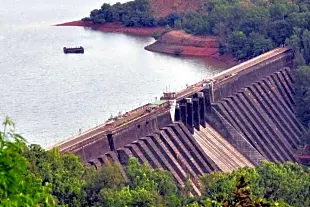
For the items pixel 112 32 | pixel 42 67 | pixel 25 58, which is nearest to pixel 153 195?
pixel 42 67

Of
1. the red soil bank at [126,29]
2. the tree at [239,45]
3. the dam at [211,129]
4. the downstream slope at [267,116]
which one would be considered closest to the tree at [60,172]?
the dam at [211,129]

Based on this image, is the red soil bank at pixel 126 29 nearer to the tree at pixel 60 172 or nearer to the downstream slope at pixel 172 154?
the downstream slope at pixel 172 154

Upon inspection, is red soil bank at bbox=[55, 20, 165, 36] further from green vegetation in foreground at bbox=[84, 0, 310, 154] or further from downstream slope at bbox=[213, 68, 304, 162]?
downstream slope at bbox=[213, 68, 304, 162]

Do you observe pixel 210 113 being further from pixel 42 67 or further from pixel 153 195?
pixel 42 67

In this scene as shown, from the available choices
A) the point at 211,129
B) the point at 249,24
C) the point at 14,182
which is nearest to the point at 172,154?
the point at 211,129

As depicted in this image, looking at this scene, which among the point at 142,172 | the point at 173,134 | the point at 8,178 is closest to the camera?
the point at 8,178

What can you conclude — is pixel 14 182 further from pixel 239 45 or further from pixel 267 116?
pixel 239 45
